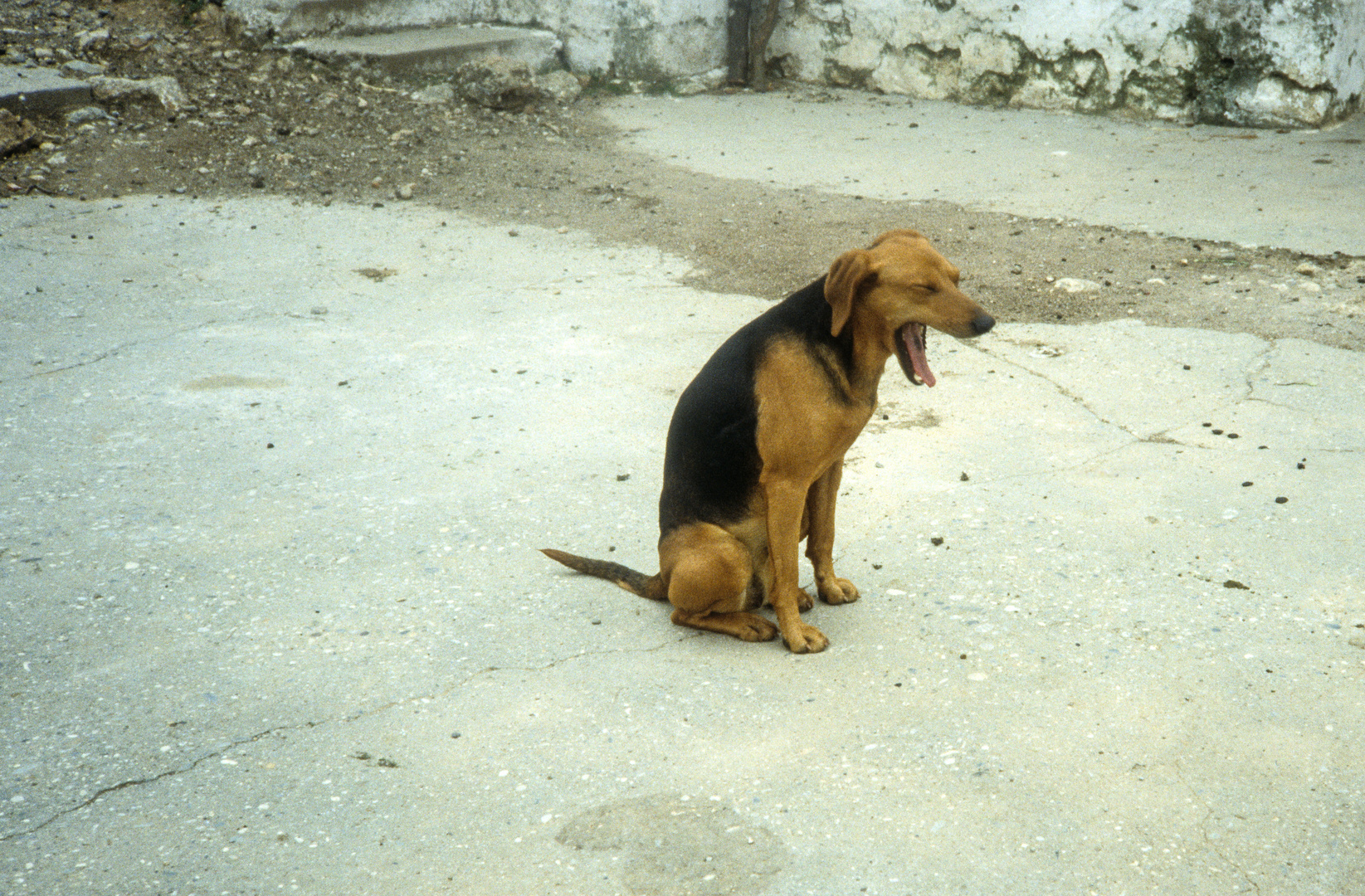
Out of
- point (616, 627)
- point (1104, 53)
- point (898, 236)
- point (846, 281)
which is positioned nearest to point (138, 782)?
point (616, 627)

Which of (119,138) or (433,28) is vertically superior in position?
(433,28)

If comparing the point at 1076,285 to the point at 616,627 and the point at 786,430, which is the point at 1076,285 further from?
the point at 616,627

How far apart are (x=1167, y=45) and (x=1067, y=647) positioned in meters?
7.48

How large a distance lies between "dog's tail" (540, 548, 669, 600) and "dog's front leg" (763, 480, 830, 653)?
43 cm

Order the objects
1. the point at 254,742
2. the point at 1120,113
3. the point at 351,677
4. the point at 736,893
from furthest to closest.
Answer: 1. the point at 1120,113
2. the point at 351,677
3. the point at 254,742
4. the point at 736,893

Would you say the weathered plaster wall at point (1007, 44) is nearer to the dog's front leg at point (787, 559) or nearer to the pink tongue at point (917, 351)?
the pink tongue at point (917, 351)

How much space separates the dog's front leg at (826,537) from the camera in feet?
11.4

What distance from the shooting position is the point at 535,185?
847 centimetres

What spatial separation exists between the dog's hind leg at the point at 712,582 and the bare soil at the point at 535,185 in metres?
3.27

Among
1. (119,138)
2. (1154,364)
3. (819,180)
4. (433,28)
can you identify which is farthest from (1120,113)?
(119,138)

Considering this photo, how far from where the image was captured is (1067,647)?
3.37 metres

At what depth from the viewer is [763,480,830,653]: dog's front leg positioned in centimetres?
324

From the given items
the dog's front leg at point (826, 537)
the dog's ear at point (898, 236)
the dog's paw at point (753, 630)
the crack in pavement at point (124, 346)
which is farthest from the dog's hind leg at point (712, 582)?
the crack in pavement at point (124, 346)

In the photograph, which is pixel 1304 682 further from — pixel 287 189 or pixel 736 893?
pixel 287 189
